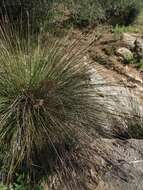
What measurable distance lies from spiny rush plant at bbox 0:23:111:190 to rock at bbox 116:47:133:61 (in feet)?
7.44

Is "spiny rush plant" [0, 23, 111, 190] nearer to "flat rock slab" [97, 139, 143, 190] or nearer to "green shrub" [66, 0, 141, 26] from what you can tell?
"flat rock slab" [97, 139, 143, 190]

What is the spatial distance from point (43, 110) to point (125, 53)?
2895 millimetres

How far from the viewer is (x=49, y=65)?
13.0 ft

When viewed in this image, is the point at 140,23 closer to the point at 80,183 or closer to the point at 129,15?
the point at 129,15

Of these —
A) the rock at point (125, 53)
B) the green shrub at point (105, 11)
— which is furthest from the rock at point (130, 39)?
the green shrub at point (105, 11)

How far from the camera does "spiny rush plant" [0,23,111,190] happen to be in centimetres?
367

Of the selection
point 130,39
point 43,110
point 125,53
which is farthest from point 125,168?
point 130,39

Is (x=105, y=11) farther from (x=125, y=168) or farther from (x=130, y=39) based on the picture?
(x=125, y=168)

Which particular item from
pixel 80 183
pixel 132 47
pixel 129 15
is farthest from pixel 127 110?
pixel 129 15

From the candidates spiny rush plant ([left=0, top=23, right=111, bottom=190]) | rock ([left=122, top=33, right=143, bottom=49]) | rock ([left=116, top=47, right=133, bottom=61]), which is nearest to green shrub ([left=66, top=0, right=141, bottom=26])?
rock ([left=122, top=33, right=143, bottom=49])

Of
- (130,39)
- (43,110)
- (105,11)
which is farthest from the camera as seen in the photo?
(105,11)

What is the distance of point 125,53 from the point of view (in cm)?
633

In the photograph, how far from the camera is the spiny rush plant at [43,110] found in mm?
3672

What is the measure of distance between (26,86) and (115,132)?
1156 mm
